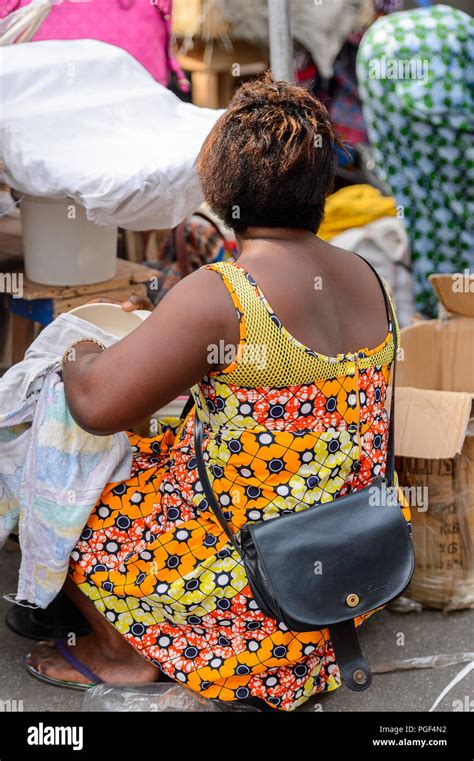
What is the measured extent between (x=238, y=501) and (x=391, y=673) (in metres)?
0.67

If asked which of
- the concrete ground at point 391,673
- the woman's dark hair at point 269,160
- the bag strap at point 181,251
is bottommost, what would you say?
the concrete ground at point 391,673

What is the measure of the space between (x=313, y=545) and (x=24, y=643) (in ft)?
2.83

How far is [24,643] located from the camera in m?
Answer: 2.37

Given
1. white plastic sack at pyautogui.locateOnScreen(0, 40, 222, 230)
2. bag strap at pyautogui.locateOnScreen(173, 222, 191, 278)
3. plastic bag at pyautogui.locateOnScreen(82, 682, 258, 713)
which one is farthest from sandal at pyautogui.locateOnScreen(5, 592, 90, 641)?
bag strap at pyautogui.locateOnScreen(173, 222, 191, 278)

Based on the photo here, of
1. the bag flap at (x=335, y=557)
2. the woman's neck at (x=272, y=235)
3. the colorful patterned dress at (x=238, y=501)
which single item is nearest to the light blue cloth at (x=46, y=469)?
the colorful patterned dress at (x=238, y=501)

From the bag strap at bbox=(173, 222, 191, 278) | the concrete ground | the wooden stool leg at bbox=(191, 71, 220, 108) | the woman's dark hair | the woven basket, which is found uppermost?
the woven basket

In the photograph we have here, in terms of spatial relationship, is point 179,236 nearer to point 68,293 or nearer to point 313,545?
point 68,293

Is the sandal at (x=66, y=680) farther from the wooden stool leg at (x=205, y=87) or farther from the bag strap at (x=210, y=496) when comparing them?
Result: the wooden stool leg at (x=205, y=87)

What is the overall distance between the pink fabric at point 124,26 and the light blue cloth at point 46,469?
132 cm

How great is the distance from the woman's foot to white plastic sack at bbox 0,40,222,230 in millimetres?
1024

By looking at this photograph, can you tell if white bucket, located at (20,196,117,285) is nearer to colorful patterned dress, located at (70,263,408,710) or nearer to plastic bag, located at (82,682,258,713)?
colorful patterned dress, located at (70,263,408,710)

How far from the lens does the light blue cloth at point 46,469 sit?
203cm

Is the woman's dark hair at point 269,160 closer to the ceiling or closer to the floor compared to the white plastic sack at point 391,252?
closer to the ceiling

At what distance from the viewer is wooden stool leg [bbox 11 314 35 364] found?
9.65 feet
